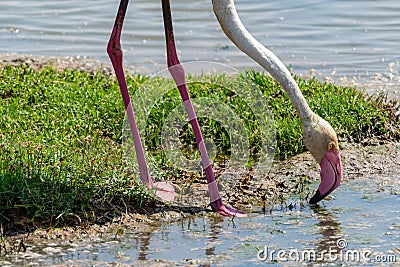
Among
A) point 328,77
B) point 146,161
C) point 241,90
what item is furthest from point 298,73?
point 146,161

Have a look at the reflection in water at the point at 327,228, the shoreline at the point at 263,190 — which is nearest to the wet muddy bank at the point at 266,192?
the shoreline at the point at 263,190

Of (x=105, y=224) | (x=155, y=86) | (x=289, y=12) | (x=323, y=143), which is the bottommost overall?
(x=105, y=224)

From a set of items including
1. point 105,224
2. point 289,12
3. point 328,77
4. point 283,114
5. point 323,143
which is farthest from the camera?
point 289,12

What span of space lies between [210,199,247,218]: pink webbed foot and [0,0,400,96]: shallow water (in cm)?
417

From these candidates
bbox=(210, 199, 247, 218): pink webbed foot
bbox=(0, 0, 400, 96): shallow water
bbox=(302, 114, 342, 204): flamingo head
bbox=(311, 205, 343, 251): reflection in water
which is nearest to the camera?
bbox=(311, 205, 343, 251): reflection in water

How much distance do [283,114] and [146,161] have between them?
190 centimetres

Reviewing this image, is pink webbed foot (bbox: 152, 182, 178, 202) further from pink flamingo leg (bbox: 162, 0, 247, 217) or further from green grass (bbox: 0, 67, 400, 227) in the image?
pink flamingo leg (bbox: 162, 0, 247, 217)

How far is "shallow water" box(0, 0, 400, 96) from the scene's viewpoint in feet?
37.5

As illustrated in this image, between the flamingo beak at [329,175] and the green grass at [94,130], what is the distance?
1.19m

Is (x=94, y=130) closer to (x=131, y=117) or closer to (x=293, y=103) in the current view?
(x=131, y=117)

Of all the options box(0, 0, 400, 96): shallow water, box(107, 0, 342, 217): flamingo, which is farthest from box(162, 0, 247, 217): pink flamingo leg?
box(0, 0, 400, 96): shallow water

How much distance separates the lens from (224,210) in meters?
6.49

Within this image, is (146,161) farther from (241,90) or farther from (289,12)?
(289,12)

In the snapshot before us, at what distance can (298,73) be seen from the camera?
10.9m
